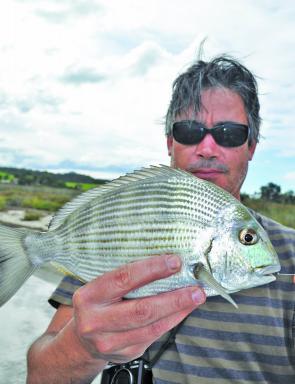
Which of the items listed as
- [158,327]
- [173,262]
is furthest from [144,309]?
[173,262]

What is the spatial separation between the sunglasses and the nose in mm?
27

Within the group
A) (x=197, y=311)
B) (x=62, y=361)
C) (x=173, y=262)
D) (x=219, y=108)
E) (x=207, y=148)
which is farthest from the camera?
(x=219, y=108)

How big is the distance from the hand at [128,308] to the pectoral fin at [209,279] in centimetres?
7

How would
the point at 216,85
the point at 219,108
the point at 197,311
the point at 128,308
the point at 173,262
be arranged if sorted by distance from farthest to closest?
the point at 216,85, the point at 219,108, the point at 197,311, the point at 128,308, the point at 173,262

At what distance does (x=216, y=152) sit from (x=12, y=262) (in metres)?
1.42

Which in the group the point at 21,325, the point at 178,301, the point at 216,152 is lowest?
the point at 21,325

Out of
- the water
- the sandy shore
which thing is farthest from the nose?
the water

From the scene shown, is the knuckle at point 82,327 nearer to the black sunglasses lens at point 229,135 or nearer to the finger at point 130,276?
the finger at point 130,276

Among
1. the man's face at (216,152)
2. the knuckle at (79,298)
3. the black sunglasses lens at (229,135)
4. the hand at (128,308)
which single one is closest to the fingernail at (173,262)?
the hand at (128,308)

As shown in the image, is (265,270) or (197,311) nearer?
(265,270)

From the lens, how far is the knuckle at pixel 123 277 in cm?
188

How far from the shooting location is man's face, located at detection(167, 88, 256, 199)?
3.01m

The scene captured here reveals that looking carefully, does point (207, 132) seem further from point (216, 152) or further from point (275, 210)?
point (275, 210)

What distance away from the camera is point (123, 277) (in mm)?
1883
